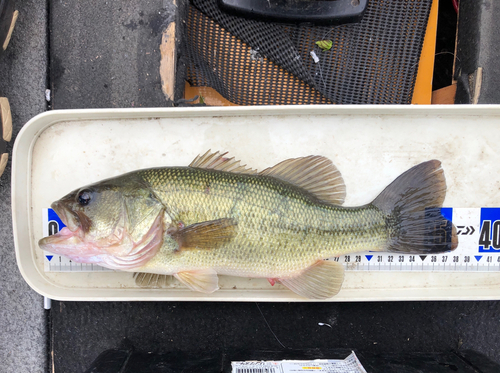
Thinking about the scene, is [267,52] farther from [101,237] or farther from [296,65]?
[101,237]

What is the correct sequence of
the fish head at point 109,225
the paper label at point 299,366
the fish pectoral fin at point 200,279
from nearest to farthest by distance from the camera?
the fish head at point 109,225 < the fish pectoral fin at point 200,279 < the paper label at point 299,366

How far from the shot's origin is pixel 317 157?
1.70 m

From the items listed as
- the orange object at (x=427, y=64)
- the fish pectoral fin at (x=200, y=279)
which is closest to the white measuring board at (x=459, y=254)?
the fish pectoral fin at (x=200, y=279)

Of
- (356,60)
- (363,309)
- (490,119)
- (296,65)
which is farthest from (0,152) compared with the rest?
(490,119)

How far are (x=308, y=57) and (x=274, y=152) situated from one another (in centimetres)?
68

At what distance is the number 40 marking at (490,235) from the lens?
1846mm

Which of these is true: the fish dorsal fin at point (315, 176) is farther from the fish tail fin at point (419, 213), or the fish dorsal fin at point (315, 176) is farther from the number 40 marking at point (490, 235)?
the number 40 marking at point (490, 235)

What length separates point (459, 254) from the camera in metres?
1.86

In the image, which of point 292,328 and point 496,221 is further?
point 292,328

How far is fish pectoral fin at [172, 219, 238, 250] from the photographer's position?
1482mm

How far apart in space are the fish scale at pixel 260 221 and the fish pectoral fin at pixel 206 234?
29 mm

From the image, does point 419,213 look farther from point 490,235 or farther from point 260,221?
point 260,221

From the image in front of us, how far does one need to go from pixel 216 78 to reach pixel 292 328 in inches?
63.9

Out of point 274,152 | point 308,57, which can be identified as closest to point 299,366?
point 274,152
